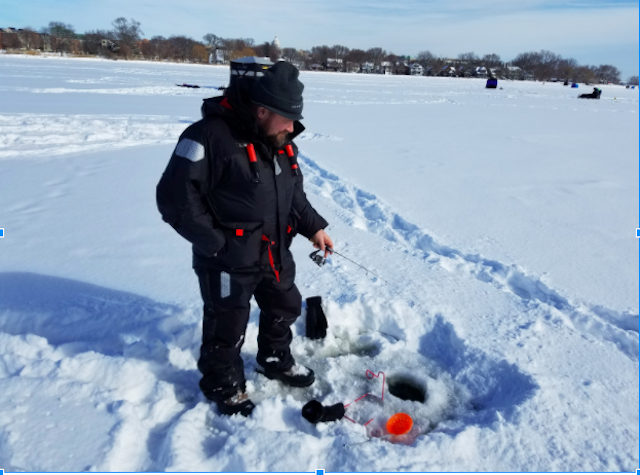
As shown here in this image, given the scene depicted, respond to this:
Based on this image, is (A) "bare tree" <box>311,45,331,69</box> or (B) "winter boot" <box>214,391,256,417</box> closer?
(B) "winter boot" <box>214,391,256,417</box>

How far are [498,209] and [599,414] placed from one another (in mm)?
3057

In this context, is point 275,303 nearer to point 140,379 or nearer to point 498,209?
point 140,379

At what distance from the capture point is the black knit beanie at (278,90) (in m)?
1.66

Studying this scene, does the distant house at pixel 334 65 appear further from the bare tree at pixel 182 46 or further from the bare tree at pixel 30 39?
the bare tree at pixel 30 39

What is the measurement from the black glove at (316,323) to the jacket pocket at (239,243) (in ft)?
2.86

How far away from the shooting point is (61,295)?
2887 mm

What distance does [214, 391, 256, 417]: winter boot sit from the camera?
6.70 ft

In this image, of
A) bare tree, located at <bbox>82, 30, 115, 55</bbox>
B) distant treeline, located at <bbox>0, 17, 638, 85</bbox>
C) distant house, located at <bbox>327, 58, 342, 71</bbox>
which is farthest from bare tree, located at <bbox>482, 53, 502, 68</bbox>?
bare tree, located at <bbox>82, 30, 115, 55</bbox>

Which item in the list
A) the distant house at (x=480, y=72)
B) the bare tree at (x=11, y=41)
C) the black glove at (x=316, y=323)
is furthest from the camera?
the distant house at (x=480, y=72)

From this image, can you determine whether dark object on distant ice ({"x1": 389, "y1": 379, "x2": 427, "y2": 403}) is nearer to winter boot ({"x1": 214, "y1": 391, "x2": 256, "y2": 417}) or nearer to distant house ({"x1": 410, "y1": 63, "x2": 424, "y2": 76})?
winter boot ({"x1": 214, "y1": 391, "x2": 256, "y2": 417})

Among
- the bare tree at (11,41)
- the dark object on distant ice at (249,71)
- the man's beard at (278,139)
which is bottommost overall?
the man's beard at (278,139)

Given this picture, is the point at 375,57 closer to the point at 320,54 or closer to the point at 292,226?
the point at 320,54

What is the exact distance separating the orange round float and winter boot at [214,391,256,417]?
68cm

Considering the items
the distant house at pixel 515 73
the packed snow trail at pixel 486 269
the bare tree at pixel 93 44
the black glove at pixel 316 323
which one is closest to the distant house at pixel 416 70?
the distant house at pixel 515 73
